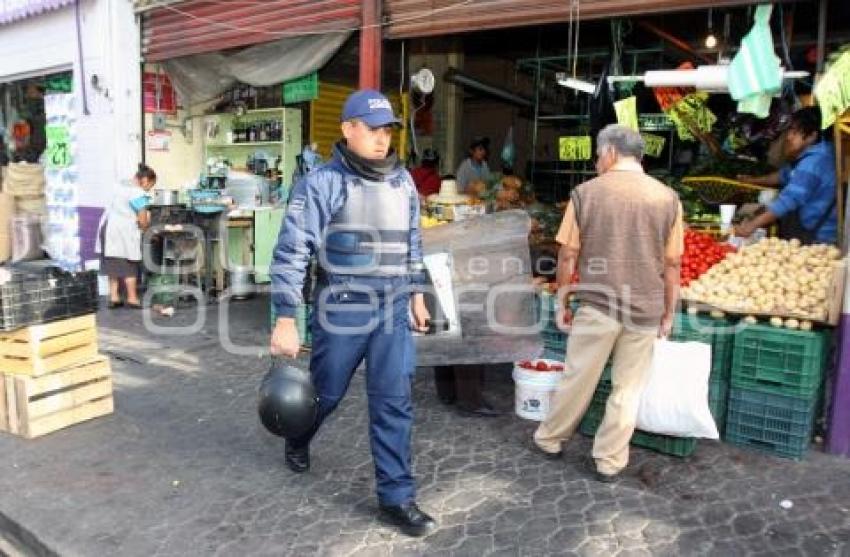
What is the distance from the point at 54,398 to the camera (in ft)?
16.4

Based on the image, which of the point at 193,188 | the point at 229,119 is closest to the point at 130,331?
the point at 193,188

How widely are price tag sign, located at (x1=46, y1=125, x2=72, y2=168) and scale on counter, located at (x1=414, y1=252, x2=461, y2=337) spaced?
7.67 meters

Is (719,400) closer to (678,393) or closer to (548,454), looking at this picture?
(678,393)

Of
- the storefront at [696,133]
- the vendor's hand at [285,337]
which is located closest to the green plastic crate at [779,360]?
the storefront at [696,133]

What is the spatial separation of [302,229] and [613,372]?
6.53ft

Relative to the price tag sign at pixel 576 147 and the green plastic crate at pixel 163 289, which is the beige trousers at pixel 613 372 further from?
the green plastic crate at pixel 163 289

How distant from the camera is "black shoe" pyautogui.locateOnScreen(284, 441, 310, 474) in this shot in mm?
4242

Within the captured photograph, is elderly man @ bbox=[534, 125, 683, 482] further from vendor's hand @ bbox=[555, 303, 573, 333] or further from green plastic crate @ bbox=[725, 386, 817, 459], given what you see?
green plastic crate @ bbox=[725, 386, 817, 459]

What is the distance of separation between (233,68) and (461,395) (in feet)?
19.3

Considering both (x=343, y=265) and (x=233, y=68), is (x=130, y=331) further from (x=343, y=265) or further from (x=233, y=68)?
(x=343, y=265)

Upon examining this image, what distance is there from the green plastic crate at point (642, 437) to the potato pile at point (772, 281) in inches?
34.8

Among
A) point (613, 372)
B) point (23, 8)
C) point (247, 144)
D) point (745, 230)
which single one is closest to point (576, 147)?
point (745, 230)

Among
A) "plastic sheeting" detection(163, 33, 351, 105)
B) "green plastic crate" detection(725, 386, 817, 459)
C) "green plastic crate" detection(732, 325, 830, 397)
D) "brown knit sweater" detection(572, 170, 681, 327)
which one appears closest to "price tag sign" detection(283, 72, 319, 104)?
"plastic sheeting" detection(163, 33, 351, 105)

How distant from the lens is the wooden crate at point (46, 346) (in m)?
4.85
